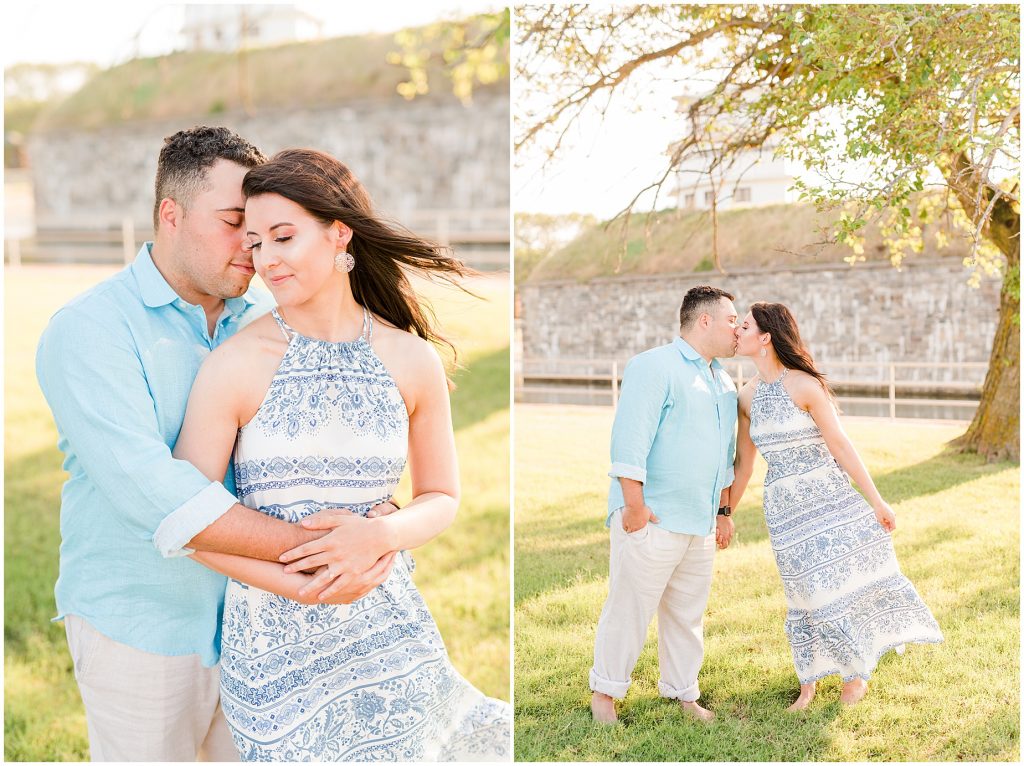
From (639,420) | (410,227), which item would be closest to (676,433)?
(639,420)

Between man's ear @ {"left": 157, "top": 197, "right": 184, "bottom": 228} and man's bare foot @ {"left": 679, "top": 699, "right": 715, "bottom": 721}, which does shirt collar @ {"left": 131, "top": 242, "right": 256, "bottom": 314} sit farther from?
man's bare foot @ {"left": 679, "top": 699, "right": 715, "bottom": 721}

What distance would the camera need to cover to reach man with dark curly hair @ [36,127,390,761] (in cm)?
205

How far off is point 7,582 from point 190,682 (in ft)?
11.9

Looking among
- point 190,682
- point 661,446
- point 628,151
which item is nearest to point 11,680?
point 190,682

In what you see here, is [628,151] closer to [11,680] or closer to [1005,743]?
[1005,743]

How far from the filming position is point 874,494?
10.5 feet

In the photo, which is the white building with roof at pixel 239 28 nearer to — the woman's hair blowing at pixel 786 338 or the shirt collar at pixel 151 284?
the woman's hair blowing at pixel 786 338

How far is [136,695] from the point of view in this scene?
2.28m

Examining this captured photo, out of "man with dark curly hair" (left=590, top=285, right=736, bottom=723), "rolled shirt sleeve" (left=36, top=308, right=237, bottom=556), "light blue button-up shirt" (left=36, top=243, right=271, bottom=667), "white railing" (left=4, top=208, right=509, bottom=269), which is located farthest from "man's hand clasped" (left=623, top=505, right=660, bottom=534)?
"white railing" (left=4, top=208, right=509, bottom=269)

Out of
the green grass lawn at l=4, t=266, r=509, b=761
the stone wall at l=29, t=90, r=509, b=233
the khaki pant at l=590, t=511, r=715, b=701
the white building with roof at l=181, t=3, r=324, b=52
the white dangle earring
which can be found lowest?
the green grass lawn at l=4, t=266, r=509, b=761

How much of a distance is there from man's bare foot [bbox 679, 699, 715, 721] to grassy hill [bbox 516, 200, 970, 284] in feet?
5.23

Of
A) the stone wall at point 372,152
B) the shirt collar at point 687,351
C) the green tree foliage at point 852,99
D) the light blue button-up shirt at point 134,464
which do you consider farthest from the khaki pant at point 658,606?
the stone wall at point 372,152

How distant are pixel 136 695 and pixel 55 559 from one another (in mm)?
3792

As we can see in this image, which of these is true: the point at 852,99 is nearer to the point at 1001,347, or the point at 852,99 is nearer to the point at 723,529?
the point at 1001,347
